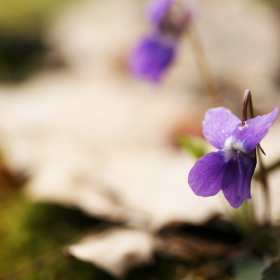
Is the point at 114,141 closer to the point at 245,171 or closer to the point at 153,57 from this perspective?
the point at 153,57

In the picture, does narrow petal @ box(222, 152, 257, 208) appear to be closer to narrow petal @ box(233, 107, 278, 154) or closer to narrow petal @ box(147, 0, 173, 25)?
narrow petal @ box(233, 107, 278, 154)

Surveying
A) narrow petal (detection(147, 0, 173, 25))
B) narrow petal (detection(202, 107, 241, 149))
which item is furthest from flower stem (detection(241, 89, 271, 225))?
narrow petal (detection(147, 0, 173, 25))

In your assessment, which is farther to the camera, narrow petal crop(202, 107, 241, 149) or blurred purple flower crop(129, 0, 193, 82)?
blurred purple flower crop(129, 0, 193, 82)

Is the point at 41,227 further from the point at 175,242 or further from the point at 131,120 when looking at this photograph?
the point at 131,120

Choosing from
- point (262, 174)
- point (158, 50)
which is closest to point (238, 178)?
point (262, 174)

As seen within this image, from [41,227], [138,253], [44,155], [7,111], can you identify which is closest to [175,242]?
[138,253]
